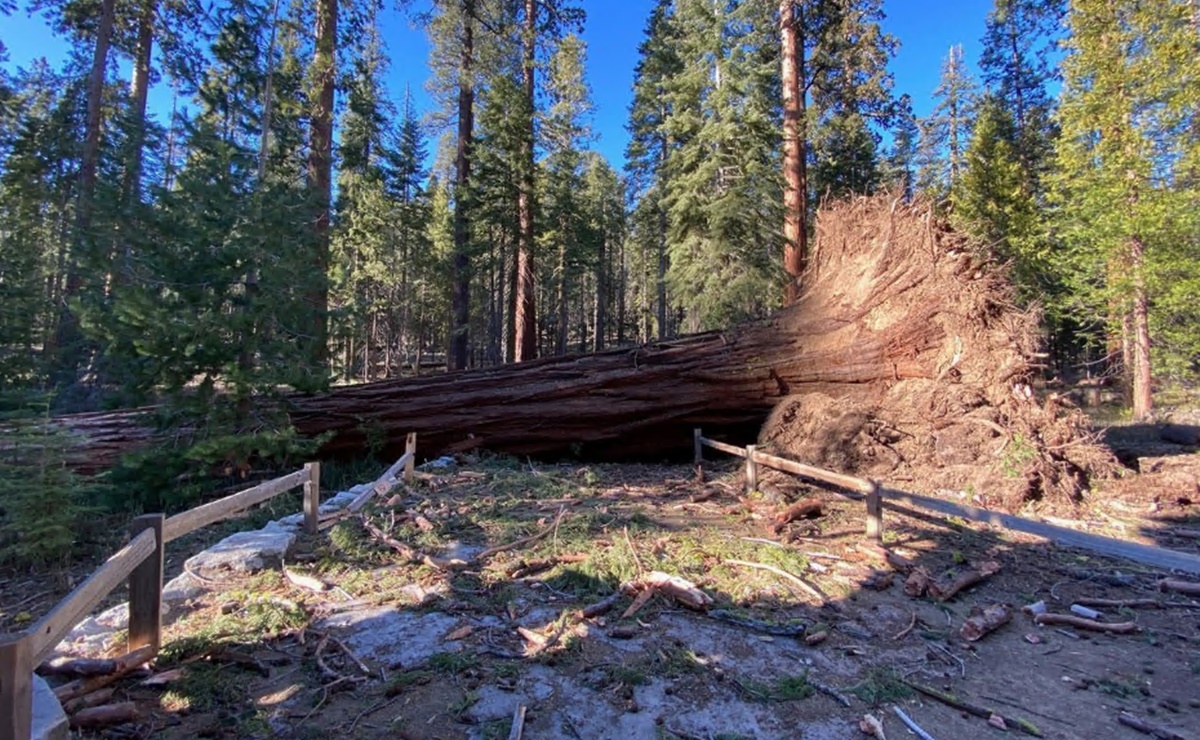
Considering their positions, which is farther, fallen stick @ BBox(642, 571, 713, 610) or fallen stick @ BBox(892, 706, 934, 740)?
fallen stick @ BBox(642, 571, 713, 610)

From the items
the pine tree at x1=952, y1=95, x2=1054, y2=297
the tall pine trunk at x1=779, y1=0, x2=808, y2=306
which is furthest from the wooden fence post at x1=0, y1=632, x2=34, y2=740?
the pine tree at x1=952, y1=95, x2=1054, y2=297

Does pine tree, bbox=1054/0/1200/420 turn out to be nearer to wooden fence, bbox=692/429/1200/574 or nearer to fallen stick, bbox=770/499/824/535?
wooden fence, bbox=692/429/1200/574

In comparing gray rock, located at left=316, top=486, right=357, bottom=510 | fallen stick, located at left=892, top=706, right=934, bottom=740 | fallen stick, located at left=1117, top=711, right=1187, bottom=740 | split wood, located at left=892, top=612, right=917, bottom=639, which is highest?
gray rock, located at left=316, top=486, right=357, bottom=510

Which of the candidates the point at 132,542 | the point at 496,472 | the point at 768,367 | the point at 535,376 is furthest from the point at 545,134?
the point at 132,542

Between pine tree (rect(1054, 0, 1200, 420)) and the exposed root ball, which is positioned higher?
pine tree (rect(1054, 0, 1200, 420))

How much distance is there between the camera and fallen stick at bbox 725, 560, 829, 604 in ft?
15.4

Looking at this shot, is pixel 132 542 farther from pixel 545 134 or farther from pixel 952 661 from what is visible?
pixel 545 134

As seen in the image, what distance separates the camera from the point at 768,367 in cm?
1064

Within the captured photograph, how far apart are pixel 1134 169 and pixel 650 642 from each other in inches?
697

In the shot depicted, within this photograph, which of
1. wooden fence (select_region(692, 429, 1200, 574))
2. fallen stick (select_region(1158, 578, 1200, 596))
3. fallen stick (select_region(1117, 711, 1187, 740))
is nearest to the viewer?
fallen stick (select_region(1117, 711, 1187, 740))

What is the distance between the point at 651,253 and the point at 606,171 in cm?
571

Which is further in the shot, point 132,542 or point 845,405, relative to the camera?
point 845,405

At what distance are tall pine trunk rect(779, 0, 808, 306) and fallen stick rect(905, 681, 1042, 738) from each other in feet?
37.4

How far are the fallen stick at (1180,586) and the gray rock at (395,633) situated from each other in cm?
648
